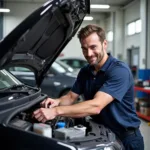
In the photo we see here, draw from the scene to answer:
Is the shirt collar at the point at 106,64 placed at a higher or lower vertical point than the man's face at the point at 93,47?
lower

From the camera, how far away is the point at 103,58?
2375 millimetres

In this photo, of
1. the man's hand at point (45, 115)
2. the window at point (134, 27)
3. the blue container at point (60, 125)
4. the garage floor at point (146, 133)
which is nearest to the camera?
the man's hand at point (45, 115)

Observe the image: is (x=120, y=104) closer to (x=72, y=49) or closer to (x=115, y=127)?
(x=115, y=127)

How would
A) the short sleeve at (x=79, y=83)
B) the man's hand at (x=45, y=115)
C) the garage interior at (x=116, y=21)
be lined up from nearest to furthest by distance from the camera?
the man's hand at (x=45, y=115), the short sleeve at (x=79, y=83), the garage interior at (x=116, y=21)

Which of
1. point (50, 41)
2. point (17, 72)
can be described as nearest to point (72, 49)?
point (17, 72)

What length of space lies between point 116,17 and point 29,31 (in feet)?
46.9

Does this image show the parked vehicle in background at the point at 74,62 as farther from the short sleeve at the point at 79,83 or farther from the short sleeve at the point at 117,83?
the short sleeve at the point at 117,83

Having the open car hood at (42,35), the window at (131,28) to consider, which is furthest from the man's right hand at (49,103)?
the window at (131,28)

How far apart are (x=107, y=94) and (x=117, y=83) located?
123 millimetres

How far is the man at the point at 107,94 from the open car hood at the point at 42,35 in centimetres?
18

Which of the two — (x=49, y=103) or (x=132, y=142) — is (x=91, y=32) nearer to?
(x=49, y=103)

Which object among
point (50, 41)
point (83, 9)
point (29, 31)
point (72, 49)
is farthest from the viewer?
point (72, 49)

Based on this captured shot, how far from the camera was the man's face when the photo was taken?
2.23m

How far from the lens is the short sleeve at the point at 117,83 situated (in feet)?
7.14
